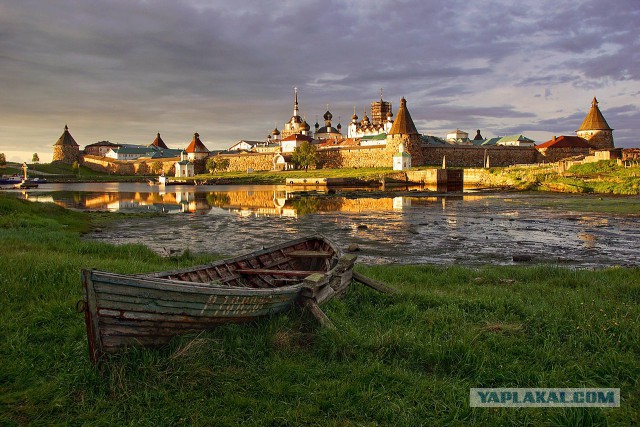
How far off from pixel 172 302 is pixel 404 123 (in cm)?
7414

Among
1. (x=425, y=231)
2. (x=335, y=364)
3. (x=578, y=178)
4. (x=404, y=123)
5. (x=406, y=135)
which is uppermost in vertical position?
(x=404, y=123)

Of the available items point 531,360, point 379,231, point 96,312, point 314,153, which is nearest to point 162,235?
point 379,231

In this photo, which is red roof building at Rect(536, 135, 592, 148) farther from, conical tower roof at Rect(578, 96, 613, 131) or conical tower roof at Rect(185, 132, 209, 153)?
conical tower roof at Rect(185, 132, 209, 153)

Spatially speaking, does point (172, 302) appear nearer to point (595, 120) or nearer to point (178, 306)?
point (178, 306)

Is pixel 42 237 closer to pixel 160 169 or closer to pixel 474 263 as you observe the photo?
pixel 474 263

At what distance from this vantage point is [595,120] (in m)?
79.2

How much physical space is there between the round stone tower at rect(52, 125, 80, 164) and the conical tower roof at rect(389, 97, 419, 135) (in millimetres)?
89487

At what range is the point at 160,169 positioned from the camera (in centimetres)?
10938

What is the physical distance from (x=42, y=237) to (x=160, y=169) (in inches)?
3939

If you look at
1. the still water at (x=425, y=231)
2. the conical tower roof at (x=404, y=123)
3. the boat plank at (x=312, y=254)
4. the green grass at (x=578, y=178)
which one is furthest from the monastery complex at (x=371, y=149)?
the boat plank at (x=312, y=254)

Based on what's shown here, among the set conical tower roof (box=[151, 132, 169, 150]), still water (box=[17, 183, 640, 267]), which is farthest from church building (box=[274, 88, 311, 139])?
still water (box=[17, 183, 640, 267])

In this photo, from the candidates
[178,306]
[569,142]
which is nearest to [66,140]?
[569,142]

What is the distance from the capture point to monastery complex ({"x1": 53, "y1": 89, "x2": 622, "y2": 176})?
77.4 m

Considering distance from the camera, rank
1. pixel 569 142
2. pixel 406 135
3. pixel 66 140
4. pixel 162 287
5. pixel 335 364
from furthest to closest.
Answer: pixel 66 140 → pixel 569 142 → pixel 406 135 → pixel 335 364 → pixel 162 287
